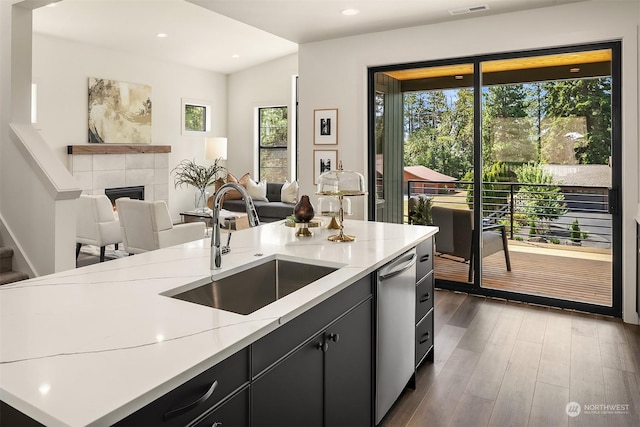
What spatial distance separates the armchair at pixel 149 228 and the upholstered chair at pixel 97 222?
36cm

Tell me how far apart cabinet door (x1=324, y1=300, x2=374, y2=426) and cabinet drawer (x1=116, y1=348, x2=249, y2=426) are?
1.62 feet

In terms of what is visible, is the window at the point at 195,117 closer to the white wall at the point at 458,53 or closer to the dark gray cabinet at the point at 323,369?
the white wall at the point at 458,53

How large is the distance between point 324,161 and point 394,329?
3168 mm

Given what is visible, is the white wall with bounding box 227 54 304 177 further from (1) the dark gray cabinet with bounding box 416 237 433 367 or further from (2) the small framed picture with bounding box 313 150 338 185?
(1) the dark gray cabinet with bounding box 416 237 433 367

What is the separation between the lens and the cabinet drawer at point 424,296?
2613 mm

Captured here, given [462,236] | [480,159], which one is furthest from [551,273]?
[480,159]

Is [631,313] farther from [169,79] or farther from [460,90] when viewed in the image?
[169,79]

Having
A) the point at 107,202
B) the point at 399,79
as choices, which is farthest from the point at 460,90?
the point at 107,202

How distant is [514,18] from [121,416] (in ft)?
14.2

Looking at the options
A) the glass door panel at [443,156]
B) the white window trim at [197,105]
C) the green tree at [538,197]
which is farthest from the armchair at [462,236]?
the white window trim at [197,105]

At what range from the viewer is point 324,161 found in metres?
5.14

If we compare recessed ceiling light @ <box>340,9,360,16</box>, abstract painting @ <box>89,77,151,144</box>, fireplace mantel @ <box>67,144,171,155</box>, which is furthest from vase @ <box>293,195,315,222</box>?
abstract painting @ <box>89,77,151,144</box>

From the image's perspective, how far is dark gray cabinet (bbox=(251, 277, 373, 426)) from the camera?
129 cm

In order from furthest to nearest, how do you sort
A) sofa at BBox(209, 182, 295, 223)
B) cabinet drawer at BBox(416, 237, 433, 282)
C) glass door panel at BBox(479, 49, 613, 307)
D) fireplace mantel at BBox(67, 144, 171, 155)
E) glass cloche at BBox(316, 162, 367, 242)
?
sofa at BBox(209, 182, 295, 223)
fireplace mantel at BBox(67, 144, 171, 155)
glass door panel at BBox(479, 49, 613, 307)
cabinet drawer at BBox(416, 237, 433, 282)
glass cloche at BBox(316, 162, 367, 242)
